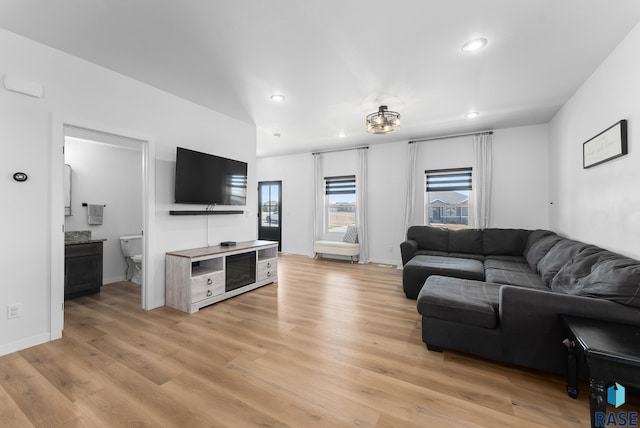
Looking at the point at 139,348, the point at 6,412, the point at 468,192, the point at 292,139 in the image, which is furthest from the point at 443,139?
the point at 6,412

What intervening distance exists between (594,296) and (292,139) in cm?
512

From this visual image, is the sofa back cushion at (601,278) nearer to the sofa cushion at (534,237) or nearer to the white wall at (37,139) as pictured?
the sofa cushion at (534,237)

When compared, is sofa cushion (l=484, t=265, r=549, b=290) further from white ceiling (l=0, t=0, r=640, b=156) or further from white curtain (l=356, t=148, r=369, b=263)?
white curtain (l=356, t=148, r=369, b=263)

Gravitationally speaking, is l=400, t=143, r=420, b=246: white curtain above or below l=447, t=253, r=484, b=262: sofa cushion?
above

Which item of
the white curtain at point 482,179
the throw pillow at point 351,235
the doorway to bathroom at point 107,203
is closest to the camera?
the doorway to bathroom at point 107,203

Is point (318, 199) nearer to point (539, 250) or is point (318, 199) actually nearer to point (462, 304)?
point (539, 250)

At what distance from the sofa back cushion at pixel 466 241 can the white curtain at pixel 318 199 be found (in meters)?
3.14

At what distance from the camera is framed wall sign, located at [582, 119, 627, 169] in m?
2.32

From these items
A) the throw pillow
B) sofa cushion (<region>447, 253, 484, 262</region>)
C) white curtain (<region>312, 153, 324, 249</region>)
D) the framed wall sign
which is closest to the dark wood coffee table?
the framed wall sign

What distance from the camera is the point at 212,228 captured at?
13.4ft

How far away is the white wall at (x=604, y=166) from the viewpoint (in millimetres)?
2209

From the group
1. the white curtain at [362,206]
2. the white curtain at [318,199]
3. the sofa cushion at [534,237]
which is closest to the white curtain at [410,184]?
the white curtain at [362,206]

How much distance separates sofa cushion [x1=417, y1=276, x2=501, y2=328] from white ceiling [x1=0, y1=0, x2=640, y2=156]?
227 centimetres

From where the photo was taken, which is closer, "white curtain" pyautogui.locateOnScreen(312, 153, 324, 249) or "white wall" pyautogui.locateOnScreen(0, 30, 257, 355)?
"white wall" pyautogui.locateOnScreen(0, 30, 257, 355)
